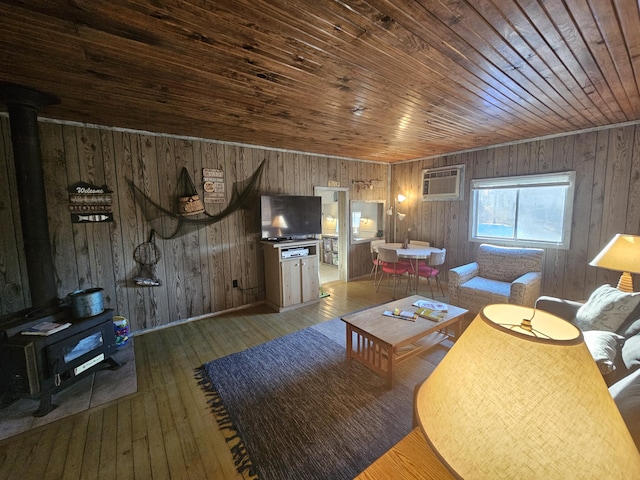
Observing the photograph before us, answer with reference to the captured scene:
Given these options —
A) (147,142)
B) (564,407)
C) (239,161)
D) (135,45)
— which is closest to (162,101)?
(135,45)

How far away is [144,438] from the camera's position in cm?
176

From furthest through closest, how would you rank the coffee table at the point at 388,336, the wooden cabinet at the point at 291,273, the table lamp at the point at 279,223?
the table lamp at the point at 279,223 < the wooden cabinet at the point at 291,273 < the coffee table at the point at 388,336

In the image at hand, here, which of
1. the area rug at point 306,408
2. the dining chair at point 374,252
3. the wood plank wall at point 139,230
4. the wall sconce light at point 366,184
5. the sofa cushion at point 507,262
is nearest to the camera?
the area rug at point 306,408

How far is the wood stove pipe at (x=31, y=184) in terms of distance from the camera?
2049mm

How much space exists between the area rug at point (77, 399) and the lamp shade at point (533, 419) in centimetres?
263

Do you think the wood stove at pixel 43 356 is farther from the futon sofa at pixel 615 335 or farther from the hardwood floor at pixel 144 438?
the futon sofa at pixel 615 335

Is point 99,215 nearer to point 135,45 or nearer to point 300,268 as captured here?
point 135,45

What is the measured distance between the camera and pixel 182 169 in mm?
3340

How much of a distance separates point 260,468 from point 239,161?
337 centimetres

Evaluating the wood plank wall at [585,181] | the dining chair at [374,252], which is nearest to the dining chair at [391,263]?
the dining chair at [374,252]

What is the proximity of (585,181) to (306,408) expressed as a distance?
4.30m

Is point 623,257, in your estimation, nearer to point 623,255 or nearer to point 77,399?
point 623,255

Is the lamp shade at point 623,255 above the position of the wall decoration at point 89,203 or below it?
below

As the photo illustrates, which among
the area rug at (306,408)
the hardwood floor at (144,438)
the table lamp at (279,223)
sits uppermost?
the table lamp at (279,223)
